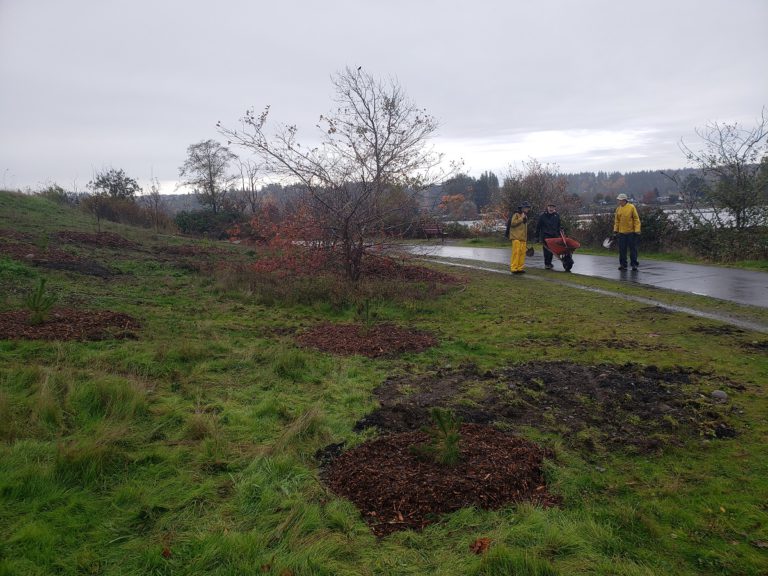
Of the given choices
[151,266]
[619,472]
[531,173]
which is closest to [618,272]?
[619,472]

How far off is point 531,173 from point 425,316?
2185 cm

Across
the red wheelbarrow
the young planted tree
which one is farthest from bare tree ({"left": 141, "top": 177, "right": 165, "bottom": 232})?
the red wheelbarrow

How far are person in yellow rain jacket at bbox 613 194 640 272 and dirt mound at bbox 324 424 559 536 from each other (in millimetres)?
11180

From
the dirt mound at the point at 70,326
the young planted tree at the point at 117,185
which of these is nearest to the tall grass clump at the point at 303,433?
the dirt mound at the point at 70,326

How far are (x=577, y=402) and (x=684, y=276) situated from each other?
30.2 feet

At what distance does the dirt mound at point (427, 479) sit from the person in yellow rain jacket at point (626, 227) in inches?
440

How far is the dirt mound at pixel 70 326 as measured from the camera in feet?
19.4

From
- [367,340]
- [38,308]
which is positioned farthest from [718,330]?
[38,308]

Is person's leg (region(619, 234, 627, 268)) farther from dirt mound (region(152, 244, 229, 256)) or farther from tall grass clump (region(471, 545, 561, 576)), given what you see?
tall grass clump (region(471, 545, 561, 576))

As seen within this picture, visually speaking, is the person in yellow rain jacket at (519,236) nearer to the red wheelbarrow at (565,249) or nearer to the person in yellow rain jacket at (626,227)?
the red wheelbarrow at (565,249)

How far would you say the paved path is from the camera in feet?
32.2

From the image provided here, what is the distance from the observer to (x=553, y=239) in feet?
47.5

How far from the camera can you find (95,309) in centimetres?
756

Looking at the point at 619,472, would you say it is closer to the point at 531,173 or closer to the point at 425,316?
the point at 425,316
